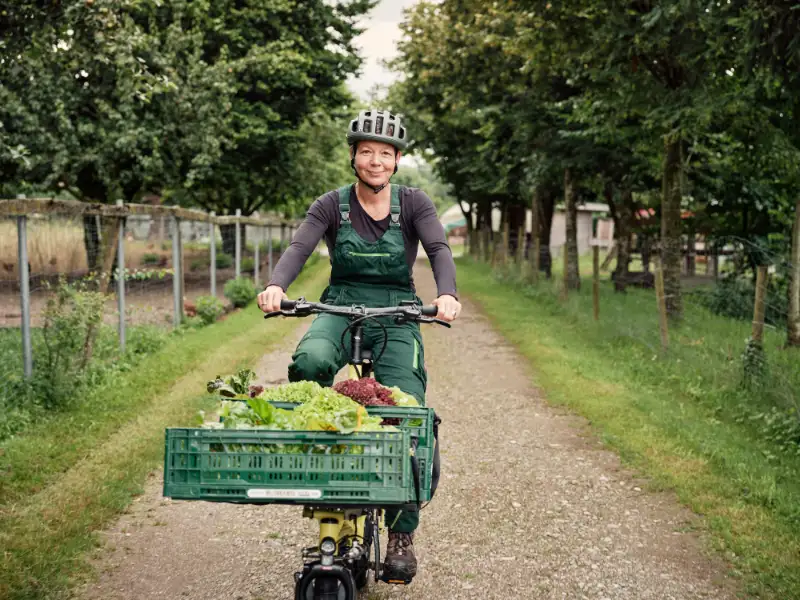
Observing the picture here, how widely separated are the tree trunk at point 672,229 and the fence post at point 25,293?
9545 millimetres

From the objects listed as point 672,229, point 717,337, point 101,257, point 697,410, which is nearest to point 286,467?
point 697,410

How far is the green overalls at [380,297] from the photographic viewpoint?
4000 millimetres

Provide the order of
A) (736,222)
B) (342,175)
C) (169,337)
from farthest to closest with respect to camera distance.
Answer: (342,175) < (736,222) < (169,337)

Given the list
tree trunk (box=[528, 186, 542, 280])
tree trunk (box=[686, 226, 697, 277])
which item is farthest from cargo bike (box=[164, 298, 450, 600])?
tree trunk (box=[528, 186, 542, 280])

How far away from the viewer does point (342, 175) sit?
A: 53156 mm

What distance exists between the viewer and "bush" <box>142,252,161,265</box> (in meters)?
14.5

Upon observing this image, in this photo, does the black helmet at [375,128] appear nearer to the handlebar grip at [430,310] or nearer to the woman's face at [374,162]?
the woman's face at [374,162]

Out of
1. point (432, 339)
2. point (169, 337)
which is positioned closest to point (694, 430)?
point (432, 339)

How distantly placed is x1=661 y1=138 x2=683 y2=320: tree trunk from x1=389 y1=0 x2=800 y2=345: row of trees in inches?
0.9

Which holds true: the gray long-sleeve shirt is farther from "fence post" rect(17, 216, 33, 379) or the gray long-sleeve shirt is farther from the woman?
"fence post" rect(17, 216, 33, 379)

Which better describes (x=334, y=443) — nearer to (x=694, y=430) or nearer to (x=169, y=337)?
(x=694, y=430)

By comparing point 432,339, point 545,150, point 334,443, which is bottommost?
point 432,339

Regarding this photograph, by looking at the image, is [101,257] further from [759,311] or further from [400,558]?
[400,558]

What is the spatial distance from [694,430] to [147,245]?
10217mm
